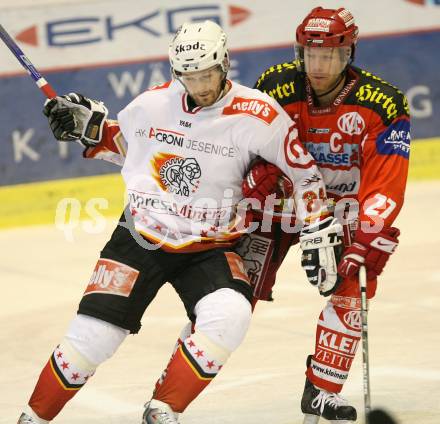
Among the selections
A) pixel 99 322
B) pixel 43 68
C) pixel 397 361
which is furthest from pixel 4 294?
pixel 99 322

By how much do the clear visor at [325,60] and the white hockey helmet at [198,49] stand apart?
355 millimetres

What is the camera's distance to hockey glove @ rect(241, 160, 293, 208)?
16.9ft

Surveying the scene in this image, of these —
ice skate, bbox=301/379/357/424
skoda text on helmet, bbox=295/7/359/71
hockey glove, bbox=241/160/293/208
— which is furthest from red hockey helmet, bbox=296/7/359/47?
ice skate, bbox=301/379/357/424

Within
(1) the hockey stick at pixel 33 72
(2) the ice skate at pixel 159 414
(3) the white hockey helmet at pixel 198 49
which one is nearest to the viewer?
(2) the ice skate at pixel 159 414

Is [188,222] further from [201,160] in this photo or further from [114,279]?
[114,279]

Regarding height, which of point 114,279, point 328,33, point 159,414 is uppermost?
point 328,33

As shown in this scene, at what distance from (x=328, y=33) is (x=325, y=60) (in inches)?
4.3

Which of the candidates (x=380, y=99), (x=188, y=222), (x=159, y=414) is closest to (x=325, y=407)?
(x=159, y=414)

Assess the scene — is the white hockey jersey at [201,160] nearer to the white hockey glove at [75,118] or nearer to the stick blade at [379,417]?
the white hockey glove at [75,118]

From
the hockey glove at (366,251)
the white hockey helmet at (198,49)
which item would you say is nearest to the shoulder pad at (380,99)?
the hockey glove at (366,251)

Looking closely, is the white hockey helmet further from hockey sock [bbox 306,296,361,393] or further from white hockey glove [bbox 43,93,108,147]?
hockey sock [bbox 306,296,361,393]

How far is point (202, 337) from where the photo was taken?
4.94 meters

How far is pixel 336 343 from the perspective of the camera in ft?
18.0

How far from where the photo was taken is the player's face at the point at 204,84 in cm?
505
